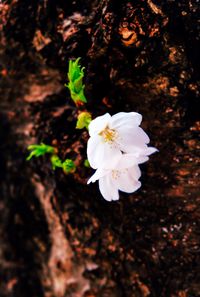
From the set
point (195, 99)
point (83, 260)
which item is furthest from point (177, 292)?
point (195, 99)

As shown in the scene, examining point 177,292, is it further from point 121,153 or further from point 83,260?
point 121,153

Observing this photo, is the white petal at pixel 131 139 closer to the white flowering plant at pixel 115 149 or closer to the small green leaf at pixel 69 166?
the white flowering plant at pixel 115 149

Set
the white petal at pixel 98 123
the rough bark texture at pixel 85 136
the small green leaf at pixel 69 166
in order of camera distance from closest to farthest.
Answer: the white petal at pixel 98 123 → the rough bark texture at pixel 85 136 → the small green leaf at pixel 69 166

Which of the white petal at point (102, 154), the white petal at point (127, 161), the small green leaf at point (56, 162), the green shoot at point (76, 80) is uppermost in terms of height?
the green shoot at point (76, 80)

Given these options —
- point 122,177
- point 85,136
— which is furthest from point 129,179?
point 85,136

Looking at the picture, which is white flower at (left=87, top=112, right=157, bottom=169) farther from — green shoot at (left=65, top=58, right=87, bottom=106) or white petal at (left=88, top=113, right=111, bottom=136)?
green shoot at (left=65, top=58, right=87, bottom=106)

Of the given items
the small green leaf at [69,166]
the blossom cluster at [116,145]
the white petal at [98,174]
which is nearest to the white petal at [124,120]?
the blossom cluster at [116,145]
